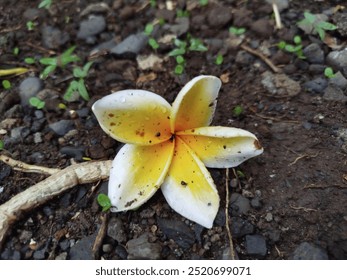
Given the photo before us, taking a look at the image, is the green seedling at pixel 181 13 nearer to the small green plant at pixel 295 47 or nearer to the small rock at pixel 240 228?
the small green plant at pixel 295 47

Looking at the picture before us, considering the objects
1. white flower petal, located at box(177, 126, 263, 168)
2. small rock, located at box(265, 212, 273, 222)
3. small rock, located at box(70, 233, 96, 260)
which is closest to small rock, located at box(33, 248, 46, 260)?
small rock, located at box(70, 233, 96, 260)

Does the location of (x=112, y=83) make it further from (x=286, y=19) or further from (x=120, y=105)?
(x=286, y=19)

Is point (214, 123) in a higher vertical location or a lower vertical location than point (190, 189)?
lower

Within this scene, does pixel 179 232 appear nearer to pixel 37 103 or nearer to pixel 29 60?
pixel 37 103

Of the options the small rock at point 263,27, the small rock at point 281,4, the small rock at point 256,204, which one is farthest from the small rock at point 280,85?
the small rock at point 256,204

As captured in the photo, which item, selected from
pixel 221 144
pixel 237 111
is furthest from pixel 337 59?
pixel 221 144

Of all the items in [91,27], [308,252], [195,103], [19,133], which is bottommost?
[308,252]
